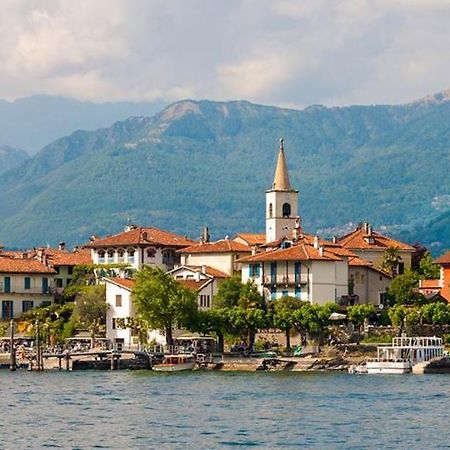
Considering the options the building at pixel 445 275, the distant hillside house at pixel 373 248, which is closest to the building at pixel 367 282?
the building at pixel 445 275

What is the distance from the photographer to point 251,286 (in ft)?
400

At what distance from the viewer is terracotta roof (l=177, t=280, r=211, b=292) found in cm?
12369

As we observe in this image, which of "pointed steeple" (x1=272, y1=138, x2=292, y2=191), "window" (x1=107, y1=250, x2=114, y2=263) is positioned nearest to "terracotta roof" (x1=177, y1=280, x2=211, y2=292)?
"window" (x1=107, y1=250, x2=114, y2=263)

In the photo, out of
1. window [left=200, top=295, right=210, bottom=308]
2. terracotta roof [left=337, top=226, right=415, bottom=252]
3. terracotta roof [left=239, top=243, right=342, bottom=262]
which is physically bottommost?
window [left=200, top=295, right=210, bottom=308]

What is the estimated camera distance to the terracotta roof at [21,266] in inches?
5261

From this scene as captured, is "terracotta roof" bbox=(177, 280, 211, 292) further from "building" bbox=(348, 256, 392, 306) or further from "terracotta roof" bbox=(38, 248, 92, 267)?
"terracotta roof" bbox=(38, 248, 92, 267)

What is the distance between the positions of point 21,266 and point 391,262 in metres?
29.1

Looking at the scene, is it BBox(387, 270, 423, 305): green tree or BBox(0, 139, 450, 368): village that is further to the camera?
BBox(387, 270, 423, 305): green tree

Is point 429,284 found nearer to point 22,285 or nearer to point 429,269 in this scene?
point 429,269

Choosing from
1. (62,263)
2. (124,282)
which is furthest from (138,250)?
(124,282)

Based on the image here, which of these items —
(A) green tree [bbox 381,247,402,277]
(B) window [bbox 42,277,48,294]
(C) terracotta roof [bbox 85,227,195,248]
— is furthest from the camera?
(C) terracotta roof [bbox 85,227,195,248]

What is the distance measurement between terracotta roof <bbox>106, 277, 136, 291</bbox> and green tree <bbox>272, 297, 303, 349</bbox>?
37.0 ft

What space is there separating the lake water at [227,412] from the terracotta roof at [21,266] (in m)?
32.1

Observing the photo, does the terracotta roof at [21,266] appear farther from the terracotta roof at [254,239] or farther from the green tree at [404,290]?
the green tree at [404,290]
